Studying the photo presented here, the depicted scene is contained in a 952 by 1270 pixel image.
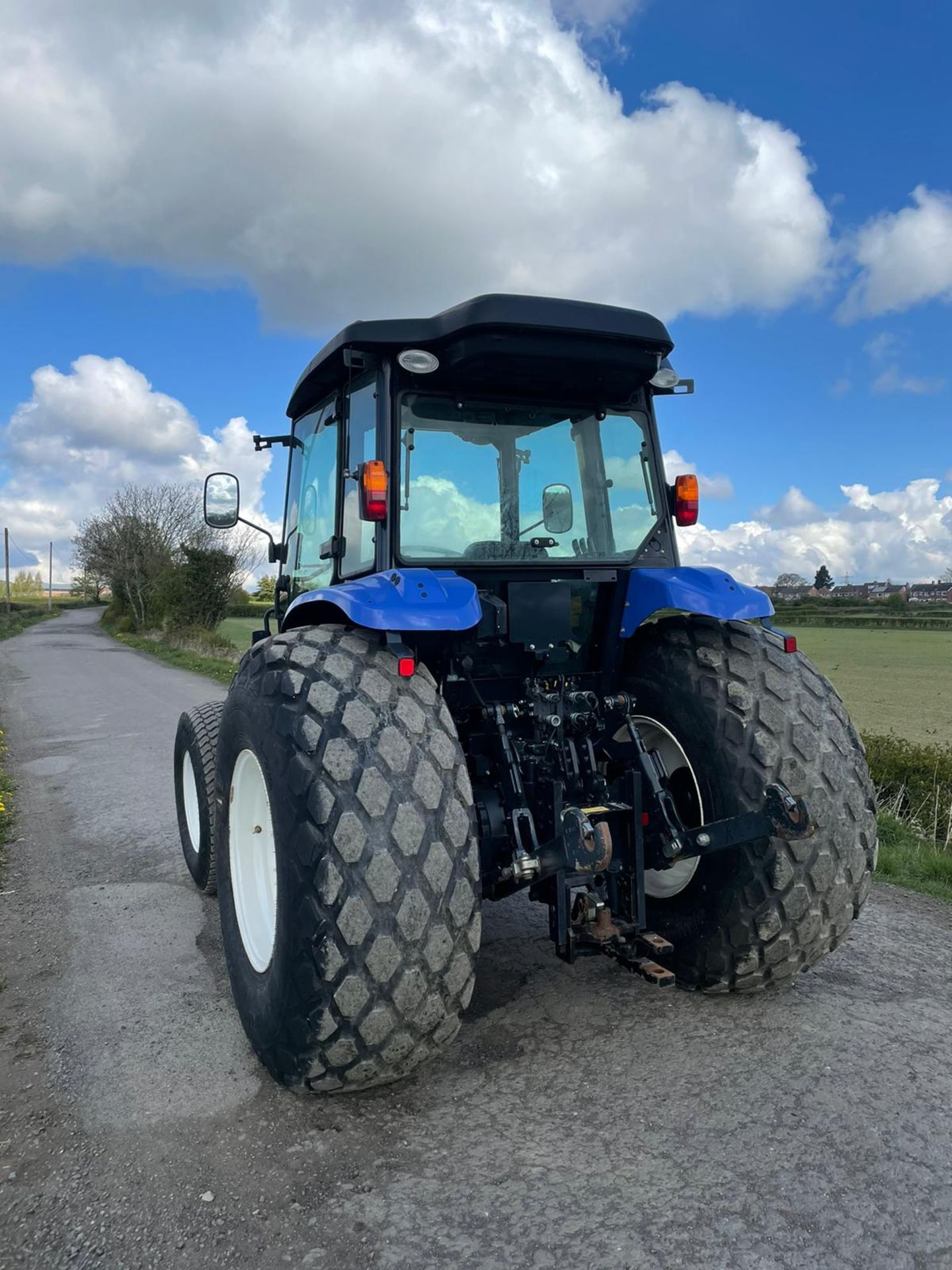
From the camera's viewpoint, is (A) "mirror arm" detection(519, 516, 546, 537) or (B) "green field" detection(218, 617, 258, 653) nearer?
(A) "mirror arm" detection(519, 516, 546, 537)

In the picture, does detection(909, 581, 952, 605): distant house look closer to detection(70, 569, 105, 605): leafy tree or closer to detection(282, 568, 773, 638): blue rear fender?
detection(282, 568, 773, 638): blue rear fender

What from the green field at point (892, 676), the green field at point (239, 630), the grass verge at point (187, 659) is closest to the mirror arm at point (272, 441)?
the green field at point (892, 676)

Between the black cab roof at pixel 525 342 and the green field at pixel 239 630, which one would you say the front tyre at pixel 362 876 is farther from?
the green field at pixel 239 630

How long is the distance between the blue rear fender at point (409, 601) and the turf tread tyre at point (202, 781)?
75.0 inches

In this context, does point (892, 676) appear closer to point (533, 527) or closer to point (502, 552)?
point (533, 527)

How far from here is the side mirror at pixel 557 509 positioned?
3568 millimetres

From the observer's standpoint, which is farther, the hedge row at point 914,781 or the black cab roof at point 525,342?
the hedge row at point 914,781

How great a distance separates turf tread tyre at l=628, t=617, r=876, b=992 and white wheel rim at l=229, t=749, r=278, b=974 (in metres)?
1.54

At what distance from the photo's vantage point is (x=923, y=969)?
361 centimetres

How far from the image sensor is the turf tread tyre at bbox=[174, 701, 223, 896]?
462 cm

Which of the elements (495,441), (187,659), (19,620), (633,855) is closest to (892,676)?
(187,659)

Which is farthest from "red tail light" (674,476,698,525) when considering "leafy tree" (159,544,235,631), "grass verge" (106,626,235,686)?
"leafy tree" (159,544,235,631)

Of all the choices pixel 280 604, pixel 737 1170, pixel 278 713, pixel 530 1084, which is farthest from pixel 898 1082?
pixel 280 604

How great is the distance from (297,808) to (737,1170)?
1502 mm
